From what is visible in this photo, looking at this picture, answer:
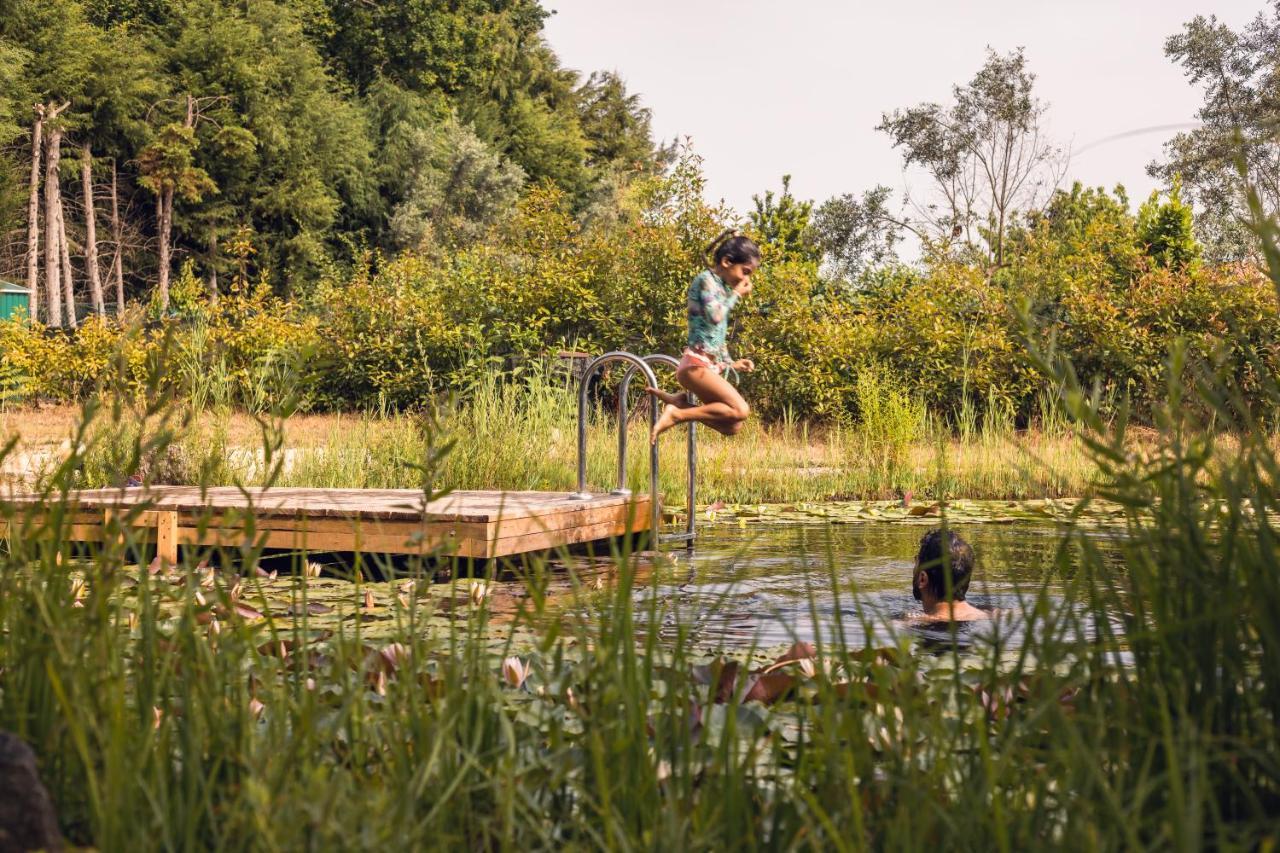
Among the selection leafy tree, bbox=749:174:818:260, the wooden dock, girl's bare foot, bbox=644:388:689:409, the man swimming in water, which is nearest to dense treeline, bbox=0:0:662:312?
leafy tree, bbox=749:174:818:260

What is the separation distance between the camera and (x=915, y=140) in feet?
134

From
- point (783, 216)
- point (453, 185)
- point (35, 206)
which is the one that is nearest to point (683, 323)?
point (783, 216)

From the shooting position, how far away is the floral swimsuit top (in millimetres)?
7117

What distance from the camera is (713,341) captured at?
7.20 m

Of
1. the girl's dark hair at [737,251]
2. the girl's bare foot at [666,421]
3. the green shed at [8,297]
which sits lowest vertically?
the girl's bare foot at [666,421]

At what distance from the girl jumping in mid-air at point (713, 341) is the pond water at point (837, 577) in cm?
76

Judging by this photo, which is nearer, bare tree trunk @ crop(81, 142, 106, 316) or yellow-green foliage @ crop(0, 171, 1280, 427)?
yellow-green foliage @ crop(0, 171, 1280, 427)

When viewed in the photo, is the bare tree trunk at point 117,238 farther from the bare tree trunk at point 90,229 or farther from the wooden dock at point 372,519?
the wooden dock at point 372,519

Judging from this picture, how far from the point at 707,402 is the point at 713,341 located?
347 mm

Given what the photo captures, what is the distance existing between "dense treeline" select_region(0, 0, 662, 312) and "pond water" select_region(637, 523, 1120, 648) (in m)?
25.3

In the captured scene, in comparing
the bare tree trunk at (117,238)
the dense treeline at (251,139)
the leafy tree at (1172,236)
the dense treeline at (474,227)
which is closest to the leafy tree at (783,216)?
the dense treeline at (474,227)

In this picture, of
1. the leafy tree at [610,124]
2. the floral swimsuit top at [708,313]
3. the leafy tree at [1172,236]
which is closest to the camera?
the floral swimsuit top at [708,313]

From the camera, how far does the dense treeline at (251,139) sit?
34.8 m

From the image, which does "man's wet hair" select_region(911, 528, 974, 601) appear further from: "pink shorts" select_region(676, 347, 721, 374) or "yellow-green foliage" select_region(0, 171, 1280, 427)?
"yellow-green foliage" select_region(0, 171, 1280, 427)
